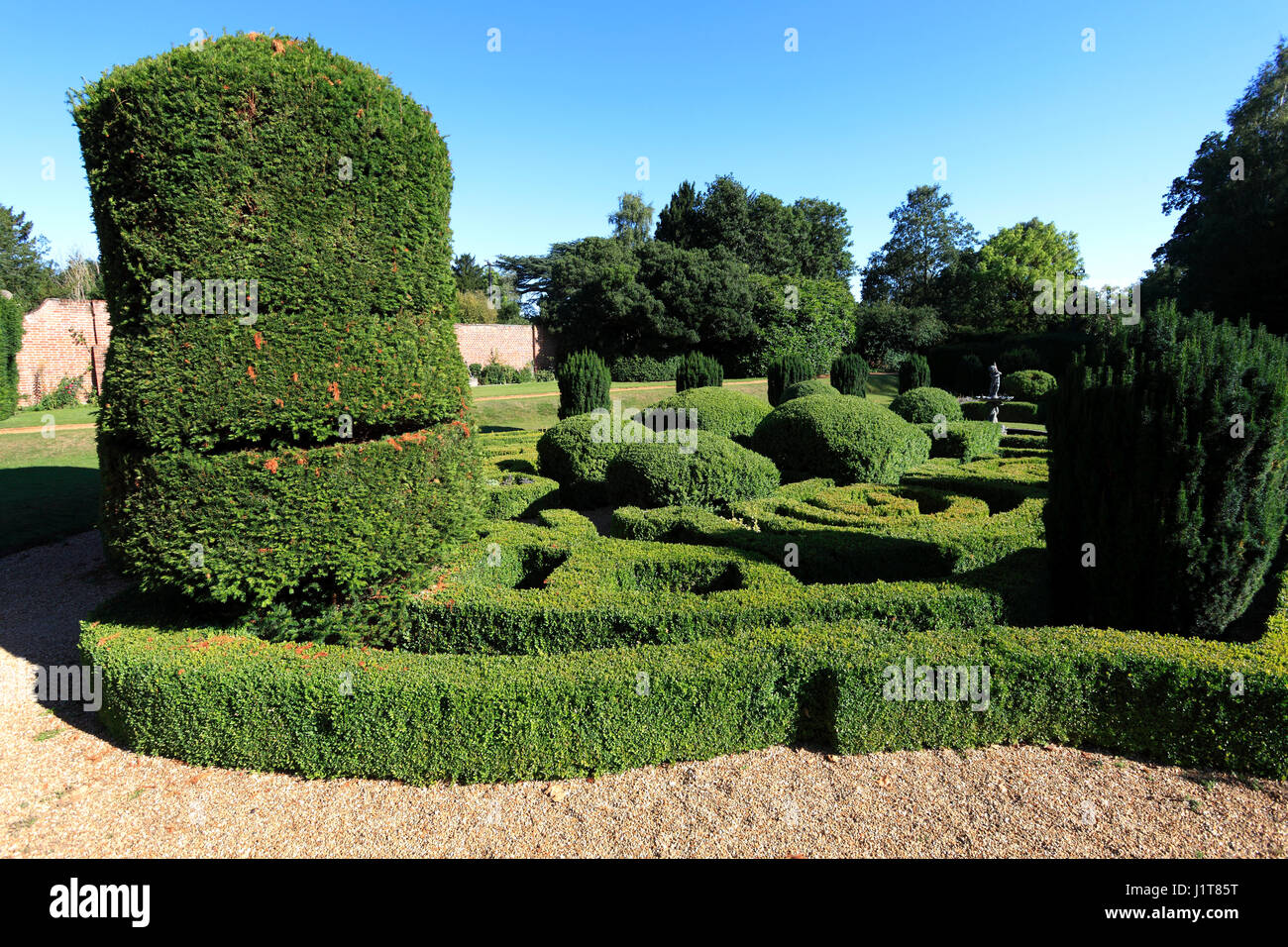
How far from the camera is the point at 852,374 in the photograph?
2134 centimetres

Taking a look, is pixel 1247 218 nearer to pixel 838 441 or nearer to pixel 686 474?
pixel 838 441

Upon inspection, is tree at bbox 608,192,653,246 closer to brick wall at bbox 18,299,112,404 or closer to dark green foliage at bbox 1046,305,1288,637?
brick wall at bbox 18,299,112,404

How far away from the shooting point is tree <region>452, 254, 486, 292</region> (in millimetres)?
56191

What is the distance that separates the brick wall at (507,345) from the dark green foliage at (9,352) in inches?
654

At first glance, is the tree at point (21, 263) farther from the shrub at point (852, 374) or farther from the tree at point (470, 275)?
the shrub at point (852, 374)

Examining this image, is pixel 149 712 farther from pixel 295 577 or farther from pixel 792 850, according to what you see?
pixel 792 850

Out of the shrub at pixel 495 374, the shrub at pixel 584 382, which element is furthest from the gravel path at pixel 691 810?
the shrub at pixel 495 374

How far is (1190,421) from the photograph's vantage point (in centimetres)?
511

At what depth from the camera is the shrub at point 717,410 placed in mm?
12117

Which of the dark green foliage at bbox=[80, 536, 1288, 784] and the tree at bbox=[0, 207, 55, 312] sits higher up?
the tree at bbox=[0, 207, 55, 312]

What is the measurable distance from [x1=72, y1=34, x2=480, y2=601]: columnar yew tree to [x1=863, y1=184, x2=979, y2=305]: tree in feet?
184

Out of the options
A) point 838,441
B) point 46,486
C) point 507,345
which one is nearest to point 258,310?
point 838,441

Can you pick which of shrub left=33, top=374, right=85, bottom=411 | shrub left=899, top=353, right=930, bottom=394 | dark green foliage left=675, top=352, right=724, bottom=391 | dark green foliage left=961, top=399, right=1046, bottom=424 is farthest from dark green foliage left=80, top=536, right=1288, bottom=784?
shrub left=33, top=374, right=85, bottom=411

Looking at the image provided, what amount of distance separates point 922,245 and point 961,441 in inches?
1930
